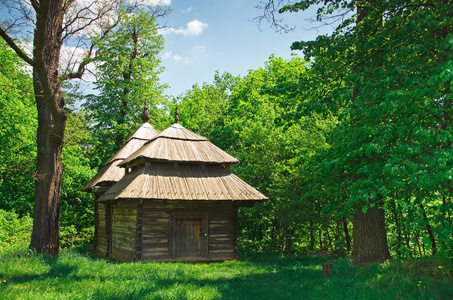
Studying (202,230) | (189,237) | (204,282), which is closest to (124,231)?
(189,237)

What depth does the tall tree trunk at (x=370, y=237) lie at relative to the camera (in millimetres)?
9516

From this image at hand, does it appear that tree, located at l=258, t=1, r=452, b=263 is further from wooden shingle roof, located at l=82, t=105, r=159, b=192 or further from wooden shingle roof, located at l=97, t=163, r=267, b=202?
wooden shingle roof, located at l=82, t=105, r=159, b=192

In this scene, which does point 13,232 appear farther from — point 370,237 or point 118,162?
point 370,237

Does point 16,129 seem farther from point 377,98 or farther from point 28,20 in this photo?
point 377,98

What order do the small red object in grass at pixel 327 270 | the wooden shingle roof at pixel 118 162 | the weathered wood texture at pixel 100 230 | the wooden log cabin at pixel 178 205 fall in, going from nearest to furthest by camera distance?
1. the small red object in grass at pixel 327 270
2. the wooden log cabin at pixel 178 205
3. the wooden shingle roof at pixel 118 162
4. the weathered wood texture at pixel 100 230

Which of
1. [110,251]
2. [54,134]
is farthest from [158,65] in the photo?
[54,134]

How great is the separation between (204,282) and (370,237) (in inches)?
180

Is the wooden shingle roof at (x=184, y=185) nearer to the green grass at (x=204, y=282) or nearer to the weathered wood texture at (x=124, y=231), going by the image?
the weathered wood texture at (x=124, y=231)

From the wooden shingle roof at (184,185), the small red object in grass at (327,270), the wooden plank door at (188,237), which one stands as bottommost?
the small red object in grass at (327,270)

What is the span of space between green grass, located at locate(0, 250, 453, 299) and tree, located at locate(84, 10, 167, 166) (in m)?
16.2

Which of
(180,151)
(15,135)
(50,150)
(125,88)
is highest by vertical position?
(125,88)

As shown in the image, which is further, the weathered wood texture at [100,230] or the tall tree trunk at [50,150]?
the weathered wood texture at [100,230]

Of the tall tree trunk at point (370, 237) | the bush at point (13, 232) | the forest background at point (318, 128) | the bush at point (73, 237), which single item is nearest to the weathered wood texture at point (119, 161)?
the forest background at point (318, 128)

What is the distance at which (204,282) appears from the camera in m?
9.16
